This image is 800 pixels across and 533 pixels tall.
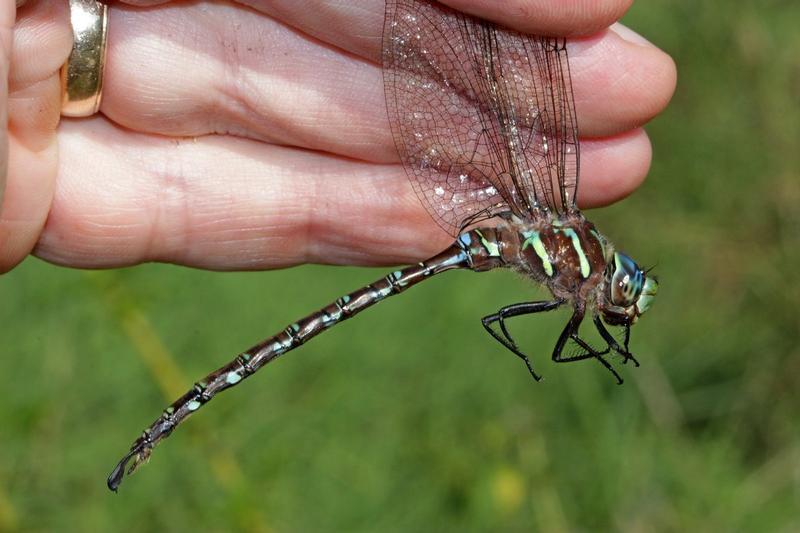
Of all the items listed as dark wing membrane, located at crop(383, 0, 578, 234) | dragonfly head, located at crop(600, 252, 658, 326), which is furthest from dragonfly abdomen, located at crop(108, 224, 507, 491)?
dragonfly head, located at crop(600, 252, 658, 326)

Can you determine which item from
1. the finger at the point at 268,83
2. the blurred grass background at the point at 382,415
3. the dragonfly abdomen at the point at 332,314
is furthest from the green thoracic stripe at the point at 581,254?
the blurred grass background at the point at 382,415

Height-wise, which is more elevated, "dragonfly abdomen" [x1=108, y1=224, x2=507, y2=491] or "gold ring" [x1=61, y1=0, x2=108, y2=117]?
"gold ring" [x1=61, y1=0, x2=108, y2=117]

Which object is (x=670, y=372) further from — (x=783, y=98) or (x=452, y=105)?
(x=452, y=105)

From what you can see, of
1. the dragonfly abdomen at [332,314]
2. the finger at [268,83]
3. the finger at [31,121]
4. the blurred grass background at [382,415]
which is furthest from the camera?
the blurred grass background at [382,415]

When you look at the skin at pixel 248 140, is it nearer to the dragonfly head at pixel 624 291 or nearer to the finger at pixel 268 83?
the finger at pixel 268 83

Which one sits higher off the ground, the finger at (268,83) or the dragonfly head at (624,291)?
the finger at (268,83)

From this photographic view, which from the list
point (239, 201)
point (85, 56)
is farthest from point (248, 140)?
point (85, 56)

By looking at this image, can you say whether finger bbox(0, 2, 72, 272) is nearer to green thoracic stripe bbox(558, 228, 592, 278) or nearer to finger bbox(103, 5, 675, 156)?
finger bbox(103, 5, 675, 156)

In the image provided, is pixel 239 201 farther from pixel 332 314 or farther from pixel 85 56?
pixel 85 56
